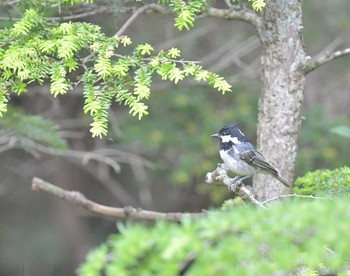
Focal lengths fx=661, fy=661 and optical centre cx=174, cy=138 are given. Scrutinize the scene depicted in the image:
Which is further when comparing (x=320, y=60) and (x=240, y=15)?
(x=240, y=15)

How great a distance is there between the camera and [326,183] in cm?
373

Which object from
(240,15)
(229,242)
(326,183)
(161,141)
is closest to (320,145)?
(161,141)

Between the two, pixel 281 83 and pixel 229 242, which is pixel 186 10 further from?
pixel 229 242

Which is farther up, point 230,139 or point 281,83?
point 281,83

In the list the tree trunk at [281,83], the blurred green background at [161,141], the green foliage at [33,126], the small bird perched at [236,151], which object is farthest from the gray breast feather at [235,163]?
the blurred green background at [161,141]

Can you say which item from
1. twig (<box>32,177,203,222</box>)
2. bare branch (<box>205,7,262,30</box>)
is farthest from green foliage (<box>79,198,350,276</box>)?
twig (<box>32,177,203,222</box>)

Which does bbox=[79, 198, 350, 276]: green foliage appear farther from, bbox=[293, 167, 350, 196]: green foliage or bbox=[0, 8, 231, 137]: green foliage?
bbox=[293, 167, 350, 196]: green foliage

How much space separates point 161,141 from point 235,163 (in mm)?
1719

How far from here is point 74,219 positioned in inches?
299

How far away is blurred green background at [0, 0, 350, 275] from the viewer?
19.9 feet

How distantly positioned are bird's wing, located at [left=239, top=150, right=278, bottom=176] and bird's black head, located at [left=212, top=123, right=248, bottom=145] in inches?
6.1

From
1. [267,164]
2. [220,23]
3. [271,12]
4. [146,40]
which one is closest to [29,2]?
[271,12]

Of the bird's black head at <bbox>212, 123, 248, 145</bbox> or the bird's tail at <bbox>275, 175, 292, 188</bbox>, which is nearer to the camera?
the bird's tail at <bbox>275, 175, 292, 188</bbox>

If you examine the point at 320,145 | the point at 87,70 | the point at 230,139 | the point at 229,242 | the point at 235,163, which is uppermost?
the point at 87,70
